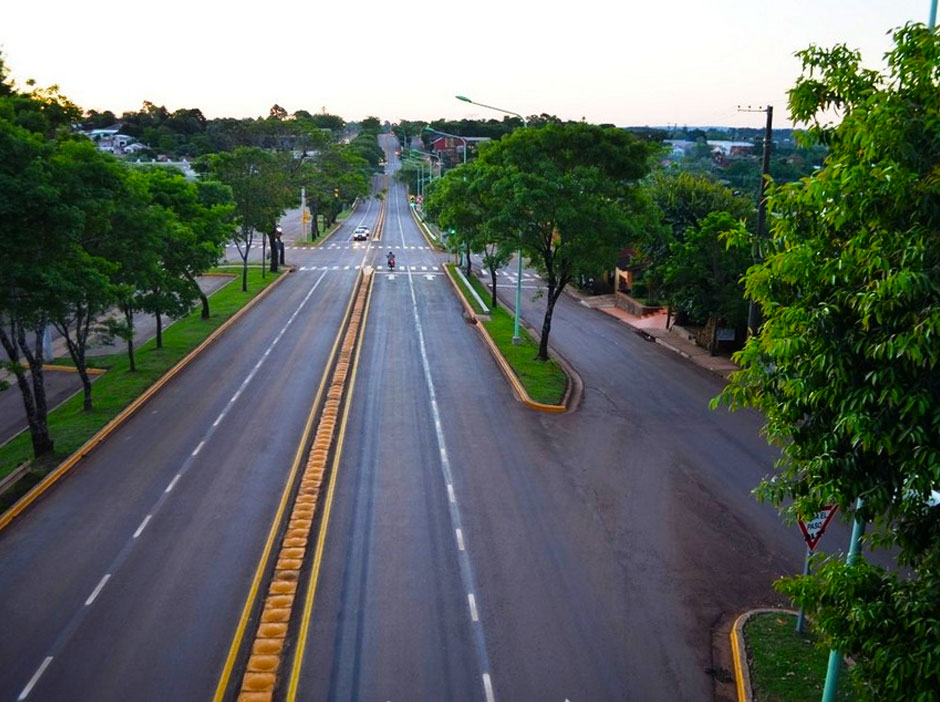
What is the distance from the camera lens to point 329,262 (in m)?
68.4

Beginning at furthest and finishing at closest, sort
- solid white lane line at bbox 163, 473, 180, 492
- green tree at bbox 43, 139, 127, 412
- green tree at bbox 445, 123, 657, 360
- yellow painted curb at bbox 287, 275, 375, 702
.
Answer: green tree at bbox 445, 123, 657, 360, solid white lane line at bbox 163, 473, 180, 492, green tree at bbox 43, 139, 127, 412, yellow painted curb at bbox 287, 275, 375, 702

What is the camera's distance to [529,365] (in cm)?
3141

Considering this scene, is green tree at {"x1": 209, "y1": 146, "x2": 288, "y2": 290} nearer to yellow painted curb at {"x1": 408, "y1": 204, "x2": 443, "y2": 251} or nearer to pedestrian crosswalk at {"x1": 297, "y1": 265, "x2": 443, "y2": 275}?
pedestrian crosswalk at {"x1": 297, "y1": 265, "x2": 443, "y2": 275}

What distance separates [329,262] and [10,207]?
51.9 meters

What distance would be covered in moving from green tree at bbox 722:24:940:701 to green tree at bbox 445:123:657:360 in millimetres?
20741

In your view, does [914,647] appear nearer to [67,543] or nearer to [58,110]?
[67,543]

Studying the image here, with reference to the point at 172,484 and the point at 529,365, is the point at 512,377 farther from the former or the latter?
the point at 172,484

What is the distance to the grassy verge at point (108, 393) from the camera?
21.5 metres

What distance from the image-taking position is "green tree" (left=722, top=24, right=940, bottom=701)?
6.46 m

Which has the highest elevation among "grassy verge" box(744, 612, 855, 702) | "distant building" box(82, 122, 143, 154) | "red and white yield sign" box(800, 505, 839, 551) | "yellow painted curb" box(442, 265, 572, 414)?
"distant building" box(82, 122, 143, 154)

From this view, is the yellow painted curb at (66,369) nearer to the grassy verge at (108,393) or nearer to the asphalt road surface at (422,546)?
the grassy verge at (108,393)

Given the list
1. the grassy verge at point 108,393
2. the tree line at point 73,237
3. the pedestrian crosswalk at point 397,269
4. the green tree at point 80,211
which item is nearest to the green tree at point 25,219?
the tree line at point 73,237

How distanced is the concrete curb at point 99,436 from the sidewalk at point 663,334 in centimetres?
1993

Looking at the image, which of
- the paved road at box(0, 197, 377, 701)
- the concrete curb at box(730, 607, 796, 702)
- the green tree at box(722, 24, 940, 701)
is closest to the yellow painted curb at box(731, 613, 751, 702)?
the concrete curb at box(730, 607, 796, 702)
